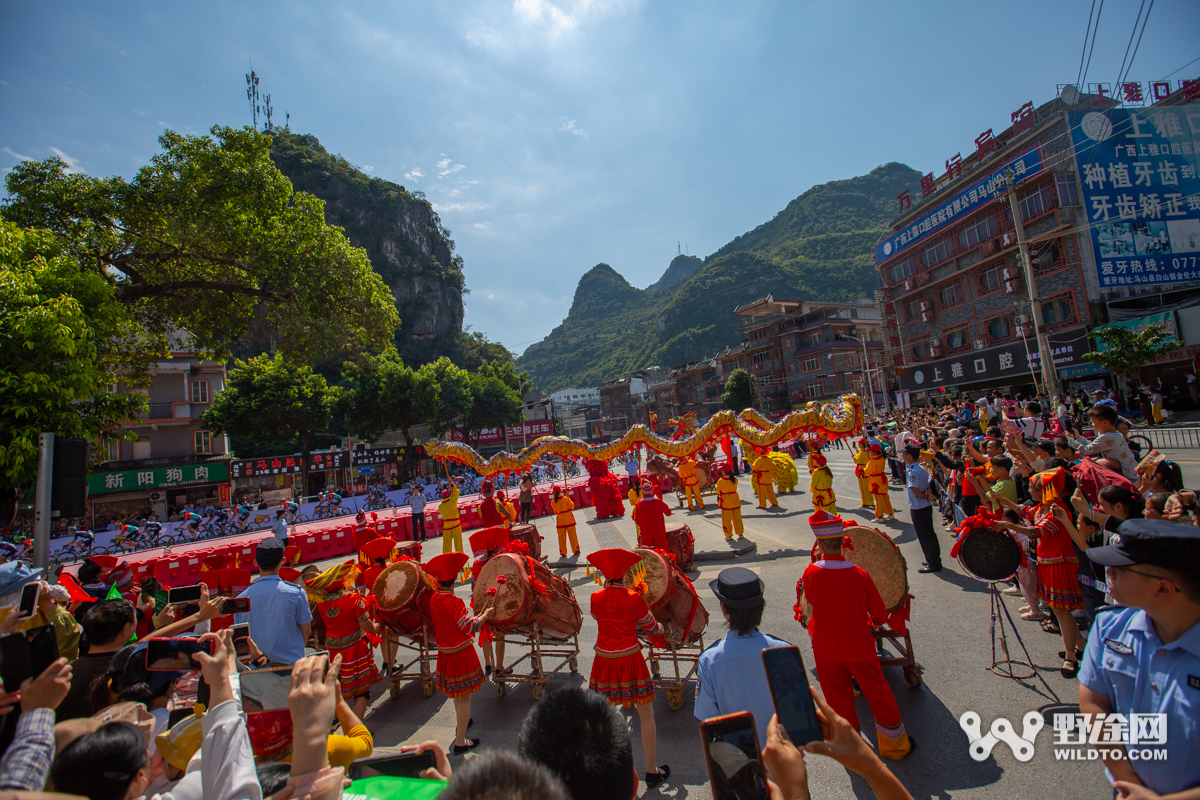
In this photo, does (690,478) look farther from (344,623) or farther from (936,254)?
(936,254)

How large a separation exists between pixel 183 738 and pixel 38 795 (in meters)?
1.76

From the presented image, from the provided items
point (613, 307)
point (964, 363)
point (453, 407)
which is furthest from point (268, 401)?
point (613, 307)

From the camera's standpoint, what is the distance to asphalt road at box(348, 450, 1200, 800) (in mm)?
3373

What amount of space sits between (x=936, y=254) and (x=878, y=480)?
3179cm

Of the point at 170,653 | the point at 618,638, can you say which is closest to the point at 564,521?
the point at 618,638

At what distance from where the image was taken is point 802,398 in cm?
5200

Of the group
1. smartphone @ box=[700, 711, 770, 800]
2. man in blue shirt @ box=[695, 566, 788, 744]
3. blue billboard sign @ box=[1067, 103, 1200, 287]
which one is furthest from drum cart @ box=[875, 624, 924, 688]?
blue billboard sign @ box=[1067, 103, 1200, 287]

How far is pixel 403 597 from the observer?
5.54 metres

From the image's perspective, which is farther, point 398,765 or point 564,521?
point 564,521

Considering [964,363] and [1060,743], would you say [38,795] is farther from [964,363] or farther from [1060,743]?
[964,363]

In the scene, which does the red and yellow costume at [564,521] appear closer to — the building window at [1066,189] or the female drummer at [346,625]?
the female drummer at [346,625]

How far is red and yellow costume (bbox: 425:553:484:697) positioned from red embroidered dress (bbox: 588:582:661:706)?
120cm

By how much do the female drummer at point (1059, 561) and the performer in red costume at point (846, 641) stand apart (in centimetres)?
206

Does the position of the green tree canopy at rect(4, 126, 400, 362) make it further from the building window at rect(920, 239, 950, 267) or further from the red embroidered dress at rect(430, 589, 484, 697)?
the building window at rect(920, 239, 950, 267)
